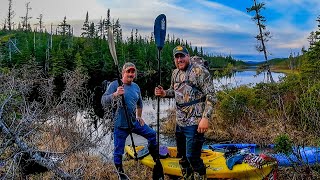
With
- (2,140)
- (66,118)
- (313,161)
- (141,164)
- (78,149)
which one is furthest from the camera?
(141,164)

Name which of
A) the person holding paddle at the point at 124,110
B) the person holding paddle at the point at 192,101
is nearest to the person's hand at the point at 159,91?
the person holding paddle at the point at 192,101

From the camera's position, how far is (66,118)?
21.5 ft

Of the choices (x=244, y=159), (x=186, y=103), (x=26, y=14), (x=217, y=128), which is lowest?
(x=217, y=128)

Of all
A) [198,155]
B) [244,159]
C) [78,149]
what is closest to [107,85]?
[78,149]

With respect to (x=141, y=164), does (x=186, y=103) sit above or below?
above

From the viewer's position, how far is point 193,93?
5.56 m

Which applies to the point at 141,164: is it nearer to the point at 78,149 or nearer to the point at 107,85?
the point at 107,85

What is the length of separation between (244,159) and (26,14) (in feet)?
310

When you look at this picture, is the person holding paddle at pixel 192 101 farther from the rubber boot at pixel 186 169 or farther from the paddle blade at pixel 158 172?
the paddle blade at pixel 158 172

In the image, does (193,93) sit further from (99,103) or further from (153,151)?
(99,103)

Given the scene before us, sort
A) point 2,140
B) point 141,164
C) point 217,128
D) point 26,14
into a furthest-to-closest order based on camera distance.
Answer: point 26,14
point 217,128
point 141,164
point 2,140

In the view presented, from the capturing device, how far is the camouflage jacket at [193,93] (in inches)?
215

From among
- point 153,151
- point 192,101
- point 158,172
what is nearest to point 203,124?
point 192,101

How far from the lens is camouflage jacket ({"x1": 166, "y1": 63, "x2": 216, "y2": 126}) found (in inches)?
215
